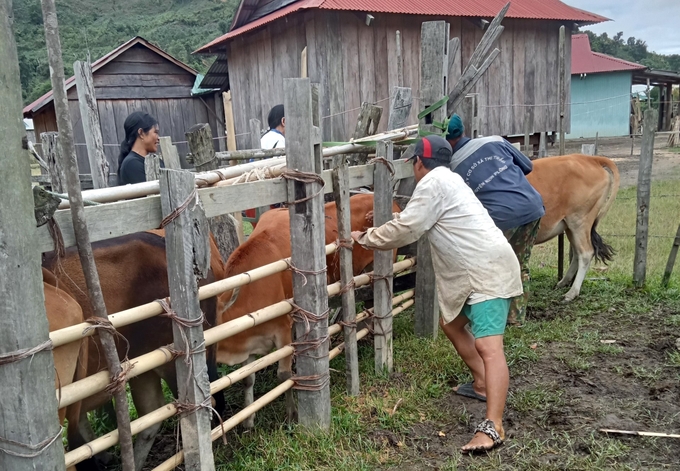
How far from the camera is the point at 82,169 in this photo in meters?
17.8

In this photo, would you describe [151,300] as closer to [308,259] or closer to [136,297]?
[136,297]

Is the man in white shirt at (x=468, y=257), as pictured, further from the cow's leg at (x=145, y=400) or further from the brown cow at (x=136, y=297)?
the cow's leg at (x=145, y=400)

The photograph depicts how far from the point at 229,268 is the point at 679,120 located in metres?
25.2

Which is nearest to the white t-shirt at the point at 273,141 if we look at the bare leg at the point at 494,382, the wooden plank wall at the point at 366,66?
the bare leg at the point at 494,382

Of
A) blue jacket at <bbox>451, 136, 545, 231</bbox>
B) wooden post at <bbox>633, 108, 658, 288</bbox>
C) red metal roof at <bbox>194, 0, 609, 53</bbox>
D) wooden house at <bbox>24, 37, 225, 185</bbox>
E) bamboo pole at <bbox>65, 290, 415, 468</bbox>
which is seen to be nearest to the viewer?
bamboo pole at <bbox>65, 290, 415, 468</bbox>

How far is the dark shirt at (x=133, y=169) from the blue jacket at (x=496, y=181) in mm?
2851

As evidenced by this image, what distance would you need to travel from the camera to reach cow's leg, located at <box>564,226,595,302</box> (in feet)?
21.4

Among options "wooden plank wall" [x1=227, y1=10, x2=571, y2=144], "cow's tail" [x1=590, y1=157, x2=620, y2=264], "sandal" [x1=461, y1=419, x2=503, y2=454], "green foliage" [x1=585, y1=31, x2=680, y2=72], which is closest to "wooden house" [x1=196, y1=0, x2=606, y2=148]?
"wooden plank wall" [x1=227, y1=10, x2=571, y2=144]

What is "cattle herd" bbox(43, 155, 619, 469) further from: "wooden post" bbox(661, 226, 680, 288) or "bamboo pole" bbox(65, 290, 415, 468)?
"wooden post" bbox(661, 226, 680, 288)

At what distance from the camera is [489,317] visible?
3596 millimetres

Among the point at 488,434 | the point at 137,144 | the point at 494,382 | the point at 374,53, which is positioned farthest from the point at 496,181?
the point at 374,53

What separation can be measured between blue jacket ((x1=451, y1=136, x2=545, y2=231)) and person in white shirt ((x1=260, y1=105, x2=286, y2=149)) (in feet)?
7.97

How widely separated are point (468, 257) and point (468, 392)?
43.4 inches

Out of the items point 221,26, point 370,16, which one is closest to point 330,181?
point 370,16
